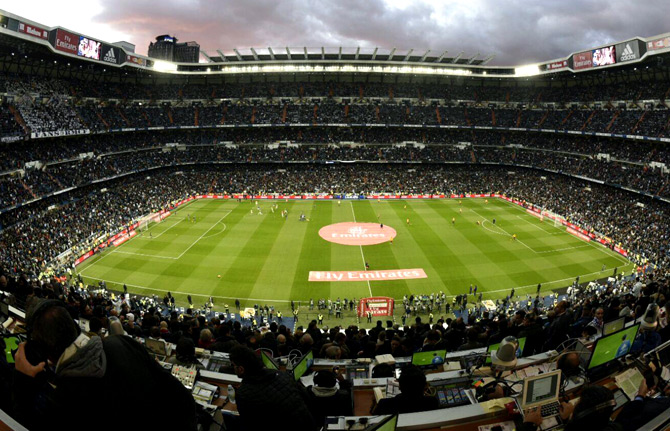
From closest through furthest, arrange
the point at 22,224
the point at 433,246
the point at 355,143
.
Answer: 1. the point at 22,224
2. the point at 433,246
3. the point at 355,143

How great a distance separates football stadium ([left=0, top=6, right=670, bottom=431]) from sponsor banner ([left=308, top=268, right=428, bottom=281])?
0.28 m

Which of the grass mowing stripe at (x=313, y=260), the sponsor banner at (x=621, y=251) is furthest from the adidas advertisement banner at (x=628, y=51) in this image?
the grass mowing stripe at (x=313, y=260)

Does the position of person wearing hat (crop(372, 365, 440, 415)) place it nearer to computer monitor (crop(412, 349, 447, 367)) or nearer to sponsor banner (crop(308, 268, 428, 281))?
computer monitor (crop(412, 349, 447, 367))

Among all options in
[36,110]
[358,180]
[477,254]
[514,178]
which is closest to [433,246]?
[477,254]

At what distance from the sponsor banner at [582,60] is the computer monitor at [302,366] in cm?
7227

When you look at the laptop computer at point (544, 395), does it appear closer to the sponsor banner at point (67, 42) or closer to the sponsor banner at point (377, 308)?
the sponsor banner at point (377, 308)

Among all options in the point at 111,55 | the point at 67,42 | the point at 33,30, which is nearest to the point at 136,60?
the point at 111,55

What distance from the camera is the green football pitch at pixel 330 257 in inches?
1367

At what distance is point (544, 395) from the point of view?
17.7 ft

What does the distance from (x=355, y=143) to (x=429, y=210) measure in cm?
2771

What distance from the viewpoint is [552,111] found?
247 feet

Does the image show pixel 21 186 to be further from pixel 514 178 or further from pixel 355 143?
pixel 514 178

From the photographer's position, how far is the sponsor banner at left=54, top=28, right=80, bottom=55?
48812 mm

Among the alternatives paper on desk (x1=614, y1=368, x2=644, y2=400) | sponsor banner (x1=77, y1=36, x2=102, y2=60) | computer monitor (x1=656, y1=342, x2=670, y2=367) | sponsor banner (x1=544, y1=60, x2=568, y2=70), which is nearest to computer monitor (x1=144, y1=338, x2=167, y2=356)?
paper on desk (x1=614, y1=368, x2=644, y2=400)
